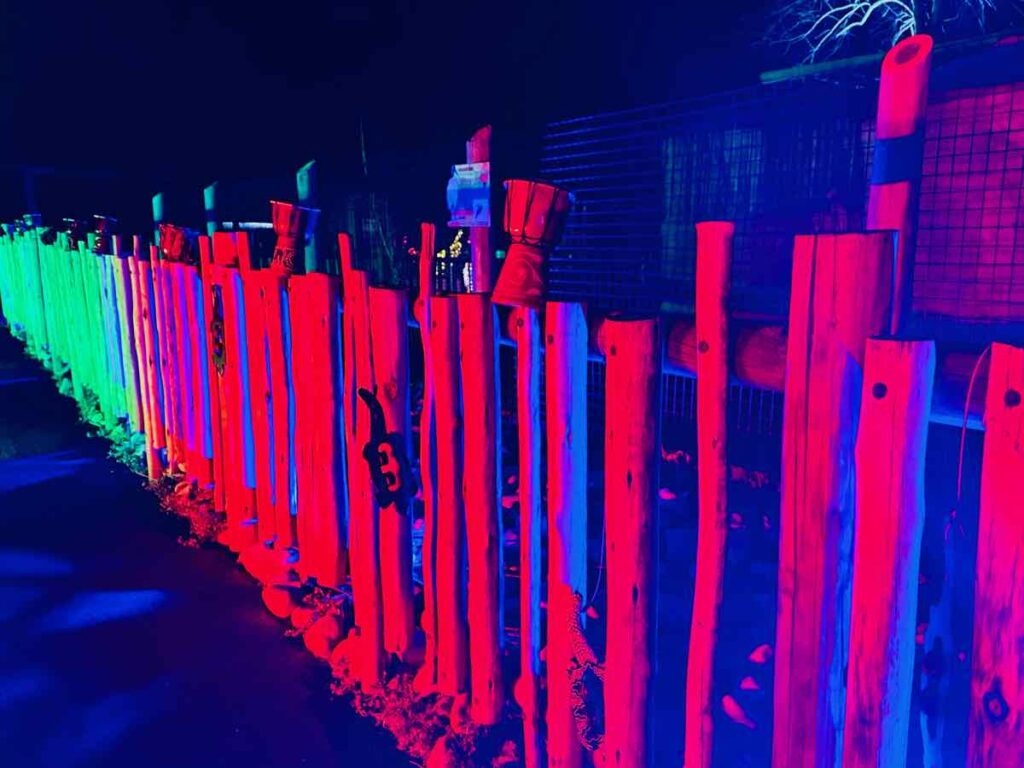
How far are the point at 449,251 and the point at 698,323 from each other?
532cm

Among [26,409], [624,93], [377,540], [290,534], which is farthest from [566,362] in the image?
[624,93]

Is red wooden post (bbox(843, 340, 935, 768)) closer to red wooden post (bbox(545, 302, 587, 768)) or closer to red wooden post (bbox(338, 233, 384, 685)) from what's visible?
red wooden post (bbox(545, 302, 587, 768))

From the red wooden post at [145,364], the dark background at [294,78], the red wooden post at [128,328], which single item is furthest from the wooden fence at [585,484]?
the dark background at [294,78]

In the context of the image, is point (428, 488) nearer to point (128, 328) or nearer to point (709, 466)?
point (709, 466)

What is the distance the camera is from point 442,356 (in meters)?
2.39

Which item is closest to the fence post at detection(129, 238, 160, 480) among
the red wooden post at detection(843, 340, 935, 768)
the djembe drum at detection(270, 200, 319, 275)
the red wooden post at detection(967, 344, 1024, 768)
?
the djembe drum at detection(270, 200, 319, 275)

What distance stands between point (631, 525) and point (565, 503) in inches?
10.5

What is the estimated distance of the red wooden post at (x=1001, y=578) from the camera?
1.25m

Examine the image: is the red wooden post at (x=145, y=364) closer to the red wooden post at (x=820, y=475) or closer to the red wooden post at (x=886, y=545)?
the red wooden post at (x=820, y=475)

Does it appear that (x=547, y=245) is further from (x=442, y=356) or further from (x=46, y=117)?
(x=46, y=117)

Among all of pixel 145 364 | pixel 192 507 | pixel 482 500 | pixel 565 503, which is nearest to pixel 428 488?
pixel 482 500

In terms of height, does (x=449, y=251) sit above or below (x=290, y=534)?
above

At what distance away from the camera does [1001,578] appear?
1.30 meters

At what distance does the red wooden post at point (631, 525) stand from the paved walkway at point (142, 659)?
940 mm
